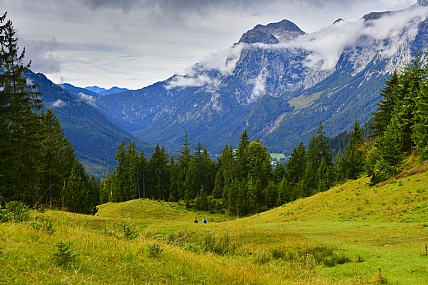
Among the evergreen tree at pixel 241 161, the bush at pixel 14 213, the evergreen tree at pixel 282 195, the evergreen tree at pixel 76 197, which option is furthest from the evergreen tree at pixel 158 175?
the bush at pixel 14 213

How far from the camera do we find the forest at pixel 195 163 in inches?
1147

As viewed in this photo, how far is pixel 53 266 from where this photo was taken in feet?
19.4

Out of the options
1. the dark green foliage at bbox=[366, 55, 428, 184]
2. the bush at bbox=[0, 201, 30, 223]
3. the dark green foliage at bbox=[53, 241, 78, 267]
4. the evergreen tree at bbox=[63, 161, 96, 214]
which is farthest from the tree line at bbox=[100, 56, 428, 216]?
the dark green foliage at bbox=[53, 241, 78, 267]

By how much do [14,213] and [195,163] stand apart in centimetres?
7569

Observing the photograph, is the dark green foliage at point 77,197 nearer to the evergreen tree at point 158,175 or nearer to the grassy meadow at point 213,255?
the grassy meadow at point 213,255

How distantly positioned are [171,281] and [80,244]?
111 inches

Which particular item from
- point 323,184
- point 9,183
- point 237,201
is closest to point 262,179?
point 237,201

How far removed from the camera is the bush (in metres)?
9.61

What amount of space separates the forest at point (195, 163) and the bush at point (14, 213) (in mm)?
769

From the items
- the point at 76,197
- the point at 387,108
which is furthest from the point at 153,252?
the point at 387,108

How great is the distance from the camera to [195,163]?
3391 inches

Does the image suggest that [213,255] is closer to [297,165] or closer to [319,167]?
[319,167]

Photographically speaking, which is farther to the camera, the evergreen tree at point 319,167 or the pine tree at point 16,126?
the evergreen tree at point 319,167

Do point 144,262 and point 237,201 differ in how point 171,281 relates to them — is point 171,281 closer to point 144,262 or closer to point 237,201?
point 144,262
